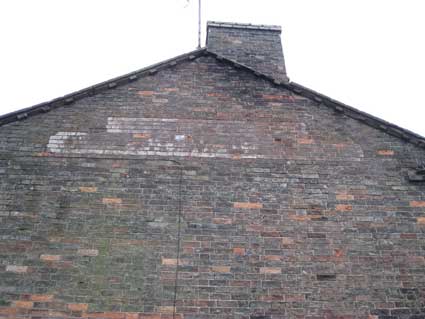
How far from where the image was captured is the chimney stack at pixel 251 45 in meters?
9.30

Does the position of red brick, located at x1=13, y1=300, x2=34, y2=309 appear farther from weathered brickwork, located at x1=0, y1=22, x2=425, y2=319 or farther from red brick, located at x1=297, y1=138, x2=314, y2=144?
red brick, located at x1=297, y1=138, x2=314, y2=144

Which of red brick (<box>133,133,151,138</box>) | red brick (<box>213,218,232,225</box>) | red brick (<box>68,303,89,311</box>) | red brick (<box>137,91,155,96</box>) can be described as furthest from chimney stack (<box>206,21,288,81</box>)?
red brick (<box>68,303,89,311</box>)

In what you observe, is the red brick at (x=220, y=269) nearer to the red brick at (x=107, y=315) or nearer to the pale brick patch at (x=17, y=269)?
the red brick at (x=107, y=315)

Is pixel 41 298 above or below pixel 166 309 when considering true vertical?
above

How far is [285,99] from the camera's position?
26.7 feet

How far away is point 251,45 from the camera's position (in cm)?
963

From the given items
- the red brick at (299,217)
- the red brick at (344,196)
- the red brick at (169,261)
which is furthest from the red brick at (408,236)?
the red brick at (169,261)

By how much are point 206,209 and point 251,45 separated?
4428 mm

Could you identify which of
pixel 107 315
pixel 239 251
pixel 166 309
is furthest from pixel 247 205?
pixel 107 315

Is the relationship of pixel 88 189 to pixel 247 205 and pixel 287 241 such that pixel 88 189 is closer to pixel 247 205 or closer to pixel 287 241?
pixel 247 205

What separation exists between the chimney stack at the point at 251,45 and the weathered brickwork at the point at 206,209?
113 cm

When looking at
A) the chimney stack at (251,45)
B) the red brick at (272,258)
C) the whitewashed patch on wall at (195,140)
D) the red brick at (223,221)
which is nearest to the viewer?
the red brick at (272,258)

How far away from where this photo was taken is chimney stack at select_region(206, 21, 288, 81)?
366 inches

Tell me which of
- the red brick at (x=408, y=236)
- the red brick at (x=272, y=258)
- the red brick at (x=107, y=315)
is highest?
the red brick at (x=408, y=236)
